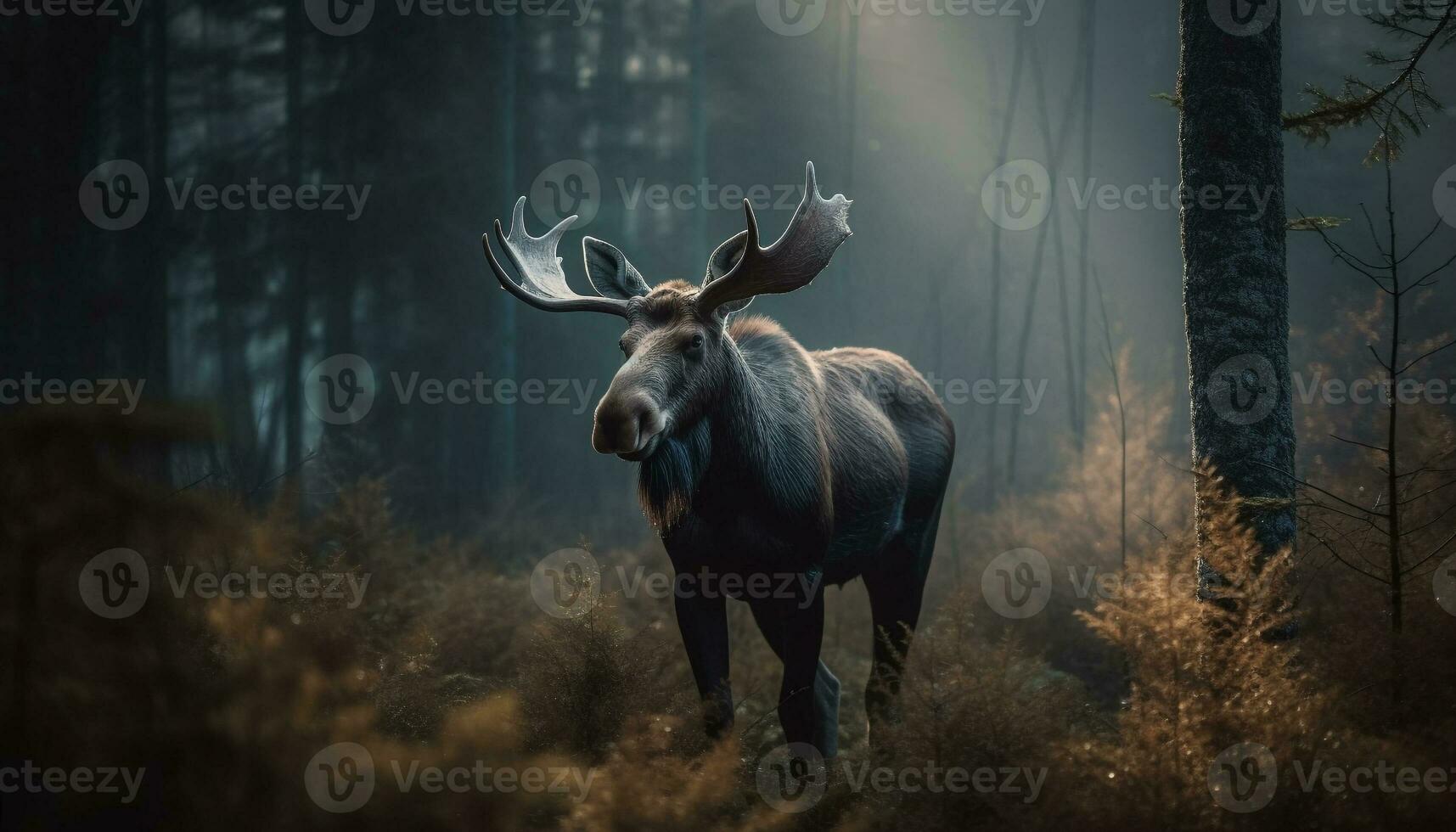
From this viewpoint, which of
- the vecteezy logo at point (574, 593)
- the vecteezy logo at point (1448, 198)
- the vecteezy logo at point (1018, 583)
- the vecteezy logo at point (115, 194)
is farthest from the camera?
A: the vecteezy logo at point (1448, 198)

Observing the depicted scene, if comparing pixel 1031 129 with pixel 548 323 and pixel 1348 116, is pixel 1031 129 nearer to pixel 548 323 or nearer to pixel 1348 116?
pixel 548 323

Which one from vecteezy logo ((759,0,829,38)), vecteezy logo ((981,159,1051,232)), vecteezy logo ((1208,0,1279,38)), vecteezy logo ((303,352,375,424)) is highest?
vecteezy logo ((759,0,829,38))

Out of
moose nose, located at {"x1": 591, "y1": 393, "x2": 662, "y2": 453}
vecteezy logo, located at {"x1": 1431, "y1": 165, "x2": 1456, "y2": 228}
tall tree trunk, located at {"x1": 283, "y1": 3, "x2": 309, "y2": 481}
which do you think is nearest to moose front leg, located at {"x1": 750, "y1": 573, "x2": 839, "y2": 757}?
moose nose, located at {"x1": 591, "y1": 393, "x2": 662, "y2": 453}

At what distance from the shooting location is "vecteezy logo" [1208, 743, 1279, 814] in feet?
9.14

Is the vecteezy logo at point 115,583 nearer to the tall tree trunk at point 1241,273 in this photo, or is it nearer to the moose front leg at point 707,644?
the moose front leg at point 707,644

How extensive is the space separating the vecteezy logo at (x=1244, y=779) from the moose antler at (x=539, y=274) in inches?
A: 119

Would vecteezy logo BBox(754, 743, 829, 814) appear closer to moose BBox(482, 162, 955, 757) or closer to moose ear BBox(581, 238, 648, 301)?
moose BBox(482, 162, 955, 757)

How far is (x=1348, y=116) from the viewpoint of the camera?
437 cm

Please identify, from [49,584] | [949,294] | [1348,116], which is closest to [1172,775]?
[1348,116]

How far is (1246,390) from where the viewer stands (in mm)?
4051

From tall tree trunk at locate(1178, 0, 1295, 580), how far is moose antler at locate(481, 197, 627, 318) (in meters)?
2.98

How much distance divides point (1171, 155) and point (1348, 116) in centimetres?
1521

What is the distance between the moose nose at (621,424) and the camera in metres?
3.16
